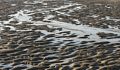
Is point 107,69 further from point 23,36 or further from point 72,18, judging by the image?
point 72,18

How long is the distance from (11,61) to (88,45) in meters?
7.95

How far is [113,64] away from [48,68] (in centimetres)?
488

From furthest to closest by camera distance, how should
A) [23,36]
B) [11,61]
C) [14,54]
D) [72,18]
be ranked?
[72,18]
[23,36]
[14,54]
[11,61]

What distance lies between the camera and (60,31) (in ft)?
115

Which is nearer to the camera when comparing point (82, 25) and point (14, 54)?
point (14, 54)

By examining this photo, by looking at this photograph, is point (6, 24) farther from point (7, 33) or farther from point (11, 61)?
point (11, 61)

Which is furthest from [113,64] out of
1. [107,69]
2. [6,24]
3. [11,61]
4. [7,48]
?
[6,24]

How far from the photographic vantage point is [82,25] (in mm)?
38406

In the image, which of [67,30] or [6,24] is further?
[6,24]

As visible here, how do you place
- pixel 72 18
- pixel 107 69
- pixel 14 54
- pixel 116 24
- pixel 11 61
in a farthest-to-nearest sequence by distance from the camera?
1. pixel 72 18
2. pixel 116 24
3. pixel 14 54
4. pixel 11 61
5. pixel 107 69

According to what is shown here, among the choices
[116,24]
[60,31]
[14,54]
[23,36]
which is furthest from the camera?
[116,24]

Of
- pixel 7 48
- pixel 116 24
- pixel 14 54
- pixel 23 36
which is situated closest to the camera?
pixel 14 54

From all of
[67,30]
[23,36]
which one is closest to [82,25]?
[67,30]

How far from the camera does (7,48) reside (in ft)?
90.9
